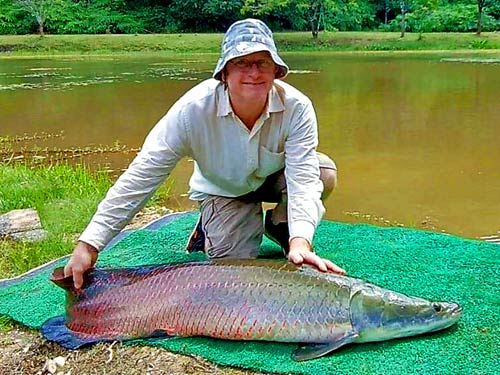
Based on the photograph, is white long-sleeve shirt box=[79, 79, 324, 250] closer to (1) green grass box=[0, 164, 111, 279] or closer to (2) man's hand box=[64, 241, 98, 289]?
(2) man's hand box=[64, 241, 98, 289]

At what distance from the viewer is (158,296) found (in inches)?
115

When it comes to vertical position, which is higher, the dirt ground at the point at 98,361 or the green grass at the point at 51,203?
the dirt ground at the point at 98,361

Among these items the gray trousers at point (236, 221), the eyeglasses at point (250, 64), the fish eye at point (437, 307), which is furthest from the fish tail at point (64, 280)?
the fish eye at point (437, 307)

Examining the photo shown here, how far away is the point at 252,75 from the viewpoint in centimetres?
295

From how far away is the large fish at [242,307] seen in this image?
8.82 ft

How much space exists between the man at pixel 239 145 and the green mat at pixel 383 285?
413 millimetres

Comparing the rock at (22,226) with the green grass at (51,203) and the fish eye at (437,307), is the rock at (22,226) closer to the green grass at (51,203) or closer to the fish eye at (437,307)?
the green grass at (51,203)

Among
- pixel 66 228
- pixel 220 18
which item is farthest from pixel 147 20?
pixel 66 228

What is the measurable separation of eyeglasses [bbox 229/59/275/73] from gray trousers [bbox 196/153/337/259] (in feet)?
2.73

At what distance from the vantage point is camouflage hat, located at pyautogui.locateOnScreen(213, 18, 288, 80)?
2877 mm

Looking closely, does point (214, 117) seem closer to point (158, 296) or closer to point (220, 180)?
point (220, 180)

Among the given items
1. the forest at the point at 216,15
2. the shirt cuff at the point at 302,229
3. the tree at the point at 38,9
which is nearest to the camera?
the shirt cuff at the point at 302,229

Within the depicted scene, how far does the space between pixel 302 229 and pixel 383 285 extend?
542mm

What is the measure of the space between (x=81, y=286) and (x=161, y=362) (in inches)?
20.2
